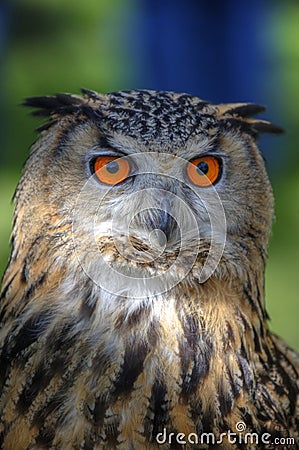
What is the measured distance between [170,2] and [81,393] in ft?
8.54

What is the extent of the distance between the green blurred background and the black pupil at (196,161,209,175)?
1.62m

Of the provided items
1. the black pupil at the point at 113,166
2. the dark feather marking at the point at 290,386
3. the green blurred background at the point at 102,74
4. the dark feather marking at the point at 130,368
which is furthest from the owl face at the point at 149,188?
the green blurred background at the point at 102,74

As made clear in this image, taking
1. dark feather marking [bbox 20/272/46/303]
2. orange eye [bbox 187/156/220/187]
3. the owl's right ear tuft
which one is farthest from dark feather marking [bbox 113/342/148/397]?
the owl's right ear tuft

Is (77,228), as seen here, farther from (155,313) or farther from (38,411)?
(38,411)

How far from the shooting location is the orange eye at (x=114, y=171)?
138cm

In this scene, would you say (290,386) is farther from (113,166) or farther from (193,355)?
(113,166)

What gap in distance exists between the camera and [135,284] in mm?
1411

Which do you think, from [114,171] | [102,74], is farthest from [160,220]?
[102,74]

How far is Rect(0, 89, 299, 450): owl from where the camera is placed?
4.50 ft

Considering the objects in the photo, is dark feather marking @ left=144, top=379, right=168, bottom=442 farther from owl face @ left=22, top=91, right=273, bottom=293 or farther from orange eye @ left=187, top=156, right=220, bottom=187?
orange eye @ left=187, top=156, right=220, bottom=187

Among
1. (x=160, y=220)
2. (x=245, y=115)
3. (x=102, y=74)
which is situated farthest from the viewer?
(x=102, y=74)

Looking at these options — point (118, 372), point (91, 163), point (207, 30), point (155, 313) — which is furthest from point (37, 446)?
point (207, 30)

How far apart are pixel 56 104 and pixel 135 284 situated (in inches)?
15.5

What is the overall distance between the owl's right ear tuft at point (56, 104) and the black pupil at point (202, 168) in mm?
260
